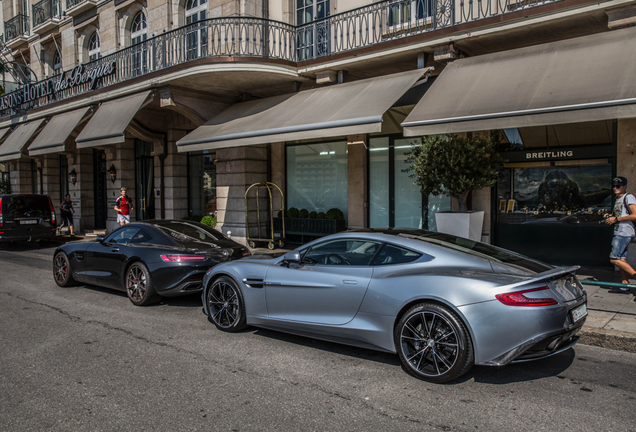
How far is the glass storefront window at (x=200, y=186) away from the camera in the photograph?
17.6m

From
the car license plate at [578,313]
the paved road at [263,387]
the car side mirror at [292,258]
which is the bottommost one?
the paved road at [263,387]

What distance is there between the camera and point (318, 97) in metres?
11.6

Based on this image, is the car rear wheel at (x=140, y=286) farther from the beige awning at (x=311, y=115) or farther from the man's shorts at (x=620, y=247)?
the man's shorts at (x=620, y=247)

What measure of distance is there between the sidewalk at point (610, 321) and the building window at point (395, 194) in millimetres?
4696

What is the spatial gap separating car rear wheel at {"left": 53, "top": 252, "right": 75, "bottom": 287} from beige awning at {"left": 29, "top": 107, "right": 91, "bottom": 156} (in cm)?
864

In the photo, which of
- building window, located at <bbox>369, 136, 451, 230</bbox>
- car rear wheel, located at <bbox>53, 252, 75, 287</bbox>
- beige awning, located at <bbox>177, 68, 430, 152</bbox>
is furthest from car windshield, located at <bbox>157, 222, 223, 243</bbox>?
→ building window, located at <bbox>369, 136, 451, 230</bbox>

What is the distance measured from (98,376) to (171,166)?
13.7 metres

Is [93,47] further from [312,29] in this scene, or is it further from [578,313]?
[578,313]

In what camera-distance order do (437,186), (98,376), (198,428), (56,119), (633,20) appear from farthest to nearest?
1. (56,119)
2. (437,186)
3. (633,20)
4. (98,376)
5. (198,428)

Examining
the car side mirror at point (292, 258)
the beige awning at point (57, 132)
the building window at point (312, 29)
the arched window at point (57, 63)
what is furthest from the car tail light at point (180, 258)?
the arched window at point (57, 63)

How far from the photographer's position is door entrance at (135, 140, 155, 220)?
63.7ft

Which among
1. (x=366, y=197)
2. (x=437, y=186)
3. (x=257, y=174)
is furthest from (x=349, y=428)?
(x=257, y=174)

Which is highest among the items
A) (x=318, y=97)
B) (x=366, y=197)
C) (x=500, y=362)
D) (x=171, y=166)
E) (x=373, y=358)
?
(x=318, y=97)

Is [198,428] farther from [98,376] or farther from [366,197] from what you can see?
[366,197]
